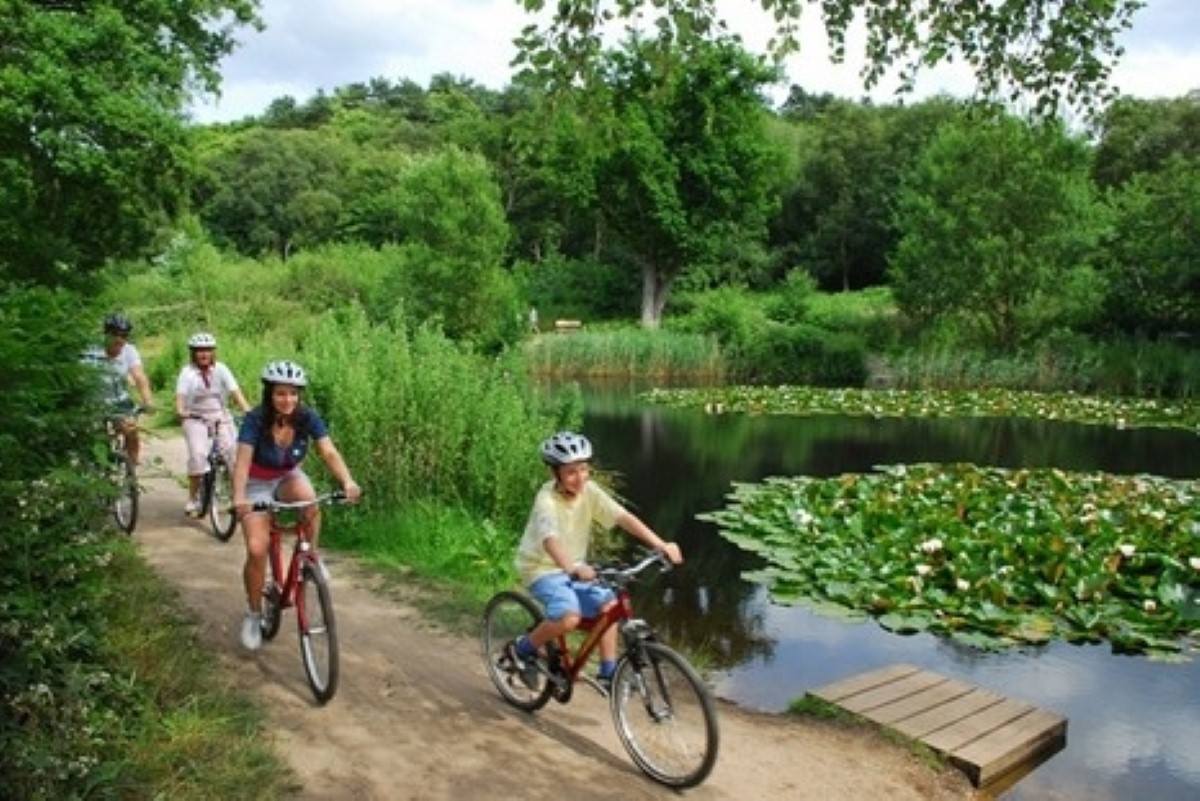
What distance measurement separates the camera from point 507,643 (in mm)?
6051

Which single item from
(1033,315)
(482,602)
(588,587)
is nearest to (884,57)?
(588,587)

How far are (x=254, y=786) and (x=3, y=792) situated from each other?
52.3 inches

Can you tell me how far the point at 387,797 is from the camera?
4.78 meters

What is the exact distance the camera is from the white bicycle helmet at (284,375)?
19.2ft

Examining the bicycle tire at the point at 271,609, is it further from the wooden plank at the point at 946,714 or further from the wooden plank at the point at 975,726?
the wooden plank at the point at 975,726

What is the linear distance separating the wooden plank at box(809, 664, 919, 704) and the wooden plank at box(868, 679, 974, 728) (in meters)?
0.27

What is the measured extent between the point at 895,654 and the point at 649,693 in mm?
4170

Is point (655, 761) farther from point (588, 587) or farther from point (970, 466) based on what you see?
point (970, 466)

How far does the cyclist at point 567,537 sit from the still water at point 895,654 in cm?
270

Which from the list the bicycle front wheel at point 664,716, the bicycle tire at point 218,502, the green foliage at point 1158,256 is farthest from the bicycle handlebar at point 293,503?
the green foliage at point 1158,256

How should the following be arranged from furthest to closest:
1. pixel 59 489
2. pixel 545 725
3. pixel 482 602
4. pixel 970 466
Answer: pixel 970 466 < pixel 482 602 < pixel 545 725 < pixel 59 489

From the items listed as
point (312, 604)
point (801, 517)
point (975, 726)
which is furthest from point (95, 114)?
point (975, 726)

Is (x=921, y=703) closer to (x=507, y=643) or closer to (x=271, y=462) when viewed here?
(x=507, y=643)

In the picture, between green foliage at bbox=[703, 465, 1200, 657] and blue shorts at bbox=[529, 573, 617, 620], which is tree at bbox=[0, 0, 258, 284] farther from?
blue shorts at bbox=[529, 573, 617, 620]
